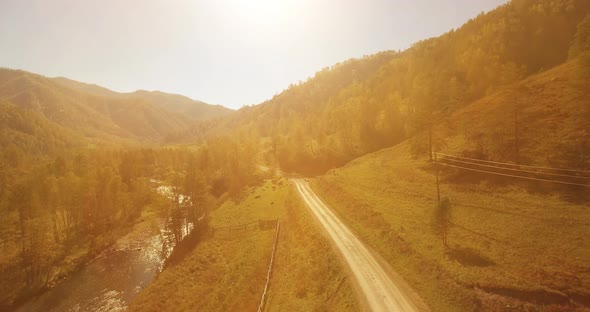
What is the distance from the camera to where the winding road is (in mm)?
25219

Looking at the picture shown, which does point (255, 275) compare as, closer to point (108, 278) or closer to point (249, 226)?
point (249, 226)

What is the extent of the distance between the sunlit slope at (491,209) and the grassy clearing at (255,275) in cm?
721

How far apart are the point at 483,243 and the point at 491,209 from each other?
34.2 feet

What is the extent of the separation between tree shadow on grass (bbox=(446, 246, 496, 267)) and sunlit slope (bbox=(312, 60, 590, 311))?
97 millimetres

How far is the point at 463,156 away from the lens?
188ft

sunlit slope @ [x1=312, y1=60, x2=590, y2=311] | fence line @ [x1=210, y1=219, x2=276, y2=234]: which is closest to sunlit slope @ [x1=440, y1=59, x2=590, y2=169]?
sunlit slope @ [x1=312, y1=60, x2=590, y2=311]

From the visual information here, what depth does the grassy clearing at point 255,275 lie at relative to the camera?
31359mm

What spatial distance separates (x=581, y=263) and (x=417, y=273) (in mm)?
13313

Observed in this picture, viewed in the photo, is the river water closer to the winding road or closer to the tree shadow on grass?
the winding road

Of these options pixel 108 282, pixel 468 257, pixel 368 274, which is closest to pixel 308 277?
pixel 368 274

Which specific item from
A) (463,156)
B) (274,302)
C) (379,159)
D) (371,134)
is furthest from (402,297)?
(371,134)

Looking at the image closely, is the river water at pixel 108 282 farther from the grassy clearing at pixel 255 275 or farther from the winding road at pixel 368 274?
the winding road at pixel 368 274

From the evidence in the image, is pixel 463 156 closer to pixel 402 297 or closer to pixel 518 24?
pixel 402 297

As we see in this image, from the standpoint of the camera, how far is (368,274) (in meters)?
30.8
